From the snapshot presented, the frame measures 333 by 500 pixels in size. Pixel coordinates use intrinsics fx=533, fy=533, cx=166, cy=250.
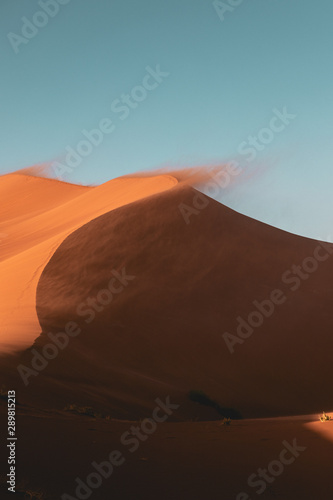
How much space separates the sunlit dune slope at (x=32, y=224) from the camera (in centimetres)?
1588

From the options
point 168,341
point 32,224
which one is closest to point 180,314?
point 168,341

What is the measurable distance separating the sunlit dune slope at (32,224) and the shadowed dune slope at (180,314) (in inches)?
25.2

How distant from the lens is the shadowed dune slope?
43.6 feet

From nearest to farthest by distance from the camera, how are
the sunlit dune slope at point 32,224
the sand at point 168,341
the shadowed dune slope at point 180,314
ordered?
1. the sand at point 168,341
2. the shadowed dune slope at point 180,314
3. the sunlit dune slope at point 32,224

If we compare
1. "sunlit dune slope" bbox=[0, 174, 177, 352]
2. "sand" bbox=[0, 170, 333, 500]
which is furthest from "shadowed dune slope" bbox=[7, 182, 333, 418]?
"sunlit dune slope" bbox=[0, 174, 177, 352]

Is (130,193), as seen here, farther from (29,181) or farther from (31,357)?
(29,181)

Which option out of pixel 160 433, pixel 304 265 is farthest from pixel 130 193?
pixel 160 433

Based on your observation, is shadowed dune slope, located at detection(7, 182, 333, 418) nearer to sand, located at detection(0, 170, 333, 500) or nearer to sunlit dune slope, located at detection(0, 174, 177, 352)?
sand, located at detection(0, 170, 333, 500)

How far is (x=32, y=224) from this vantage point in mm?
30500

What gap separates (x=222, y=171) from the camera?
80.2 feet

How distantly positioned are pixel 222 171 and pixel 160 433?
17833 millimetres

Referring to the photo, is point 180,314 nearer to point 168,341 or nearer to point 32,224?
point 168,341

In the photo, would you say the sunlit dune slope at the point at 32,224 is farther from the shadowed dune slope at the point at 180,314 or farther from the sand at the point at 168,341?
the shadowed dune slope at the point at 180,314

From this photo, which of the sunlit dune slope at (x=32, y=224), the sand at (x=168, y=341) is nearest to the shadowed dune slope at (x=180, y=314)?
the sand at (x=168, y=341)
